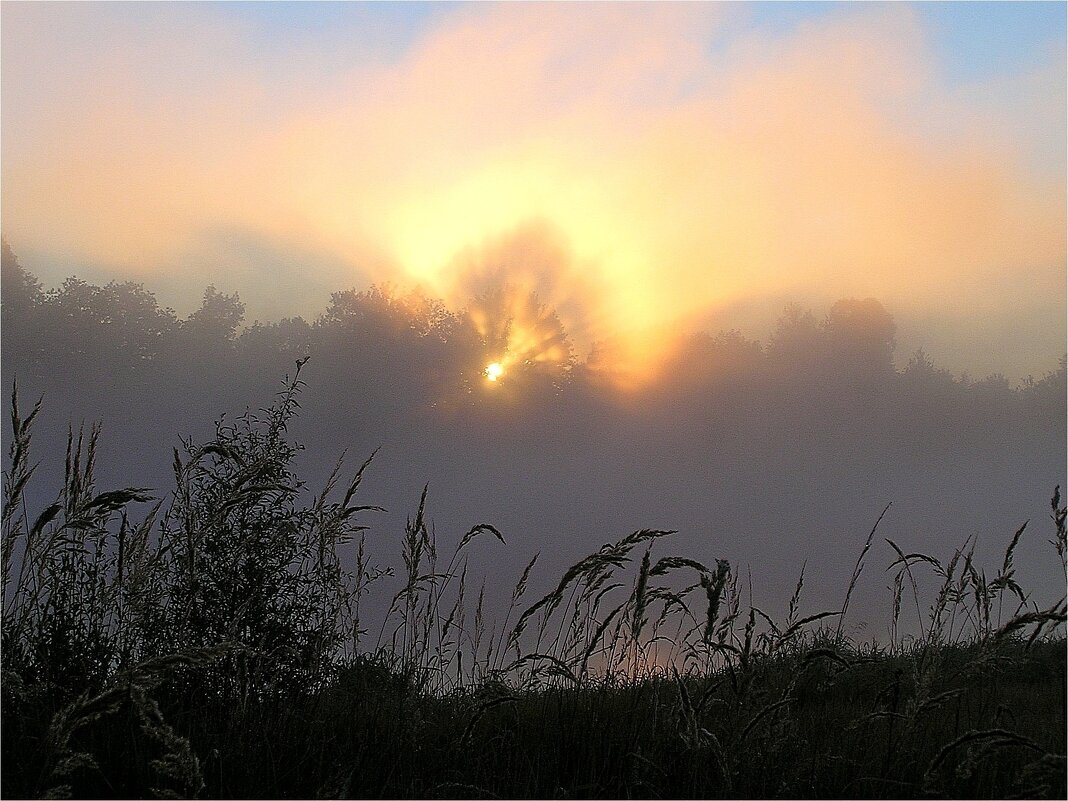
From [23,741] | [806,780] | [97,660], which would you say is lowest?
[806,780]

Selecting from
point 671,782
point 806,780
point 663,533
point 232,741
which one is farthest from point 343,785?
point 806,780

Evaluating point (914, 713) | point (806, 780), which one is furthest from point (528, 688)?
point (914, 713)

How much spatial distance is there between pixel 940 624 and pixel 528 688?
81.7 inches

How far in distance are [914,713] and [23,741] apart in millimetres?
3413

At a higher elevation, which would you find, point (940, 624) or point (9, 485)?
point (9, 485)

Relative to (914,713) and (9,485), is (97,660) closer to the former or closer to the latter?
(9,485)

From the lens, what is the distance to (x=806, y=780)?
328 centimetres

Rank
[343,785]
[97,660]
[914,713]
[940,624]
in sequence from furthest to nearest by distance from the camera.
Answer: [97,660]
[940,624]
[914,713]
[343,785]

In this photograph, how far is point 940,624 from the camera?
12.2ft

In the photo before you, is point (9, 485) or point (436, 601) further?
point (436, 601)

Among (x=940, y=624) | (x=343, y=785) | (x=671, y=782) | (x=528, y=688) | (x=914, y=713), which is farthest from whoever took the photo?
(x=528, y=688)

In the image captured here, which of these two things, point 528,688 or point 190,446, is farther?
point 190,446

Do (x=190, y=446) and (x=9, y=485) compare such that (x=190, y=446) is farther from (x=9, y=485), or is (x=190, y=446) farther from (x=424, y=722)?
(x=424, y=722)

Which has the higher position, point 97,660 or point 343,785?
point 97,660
